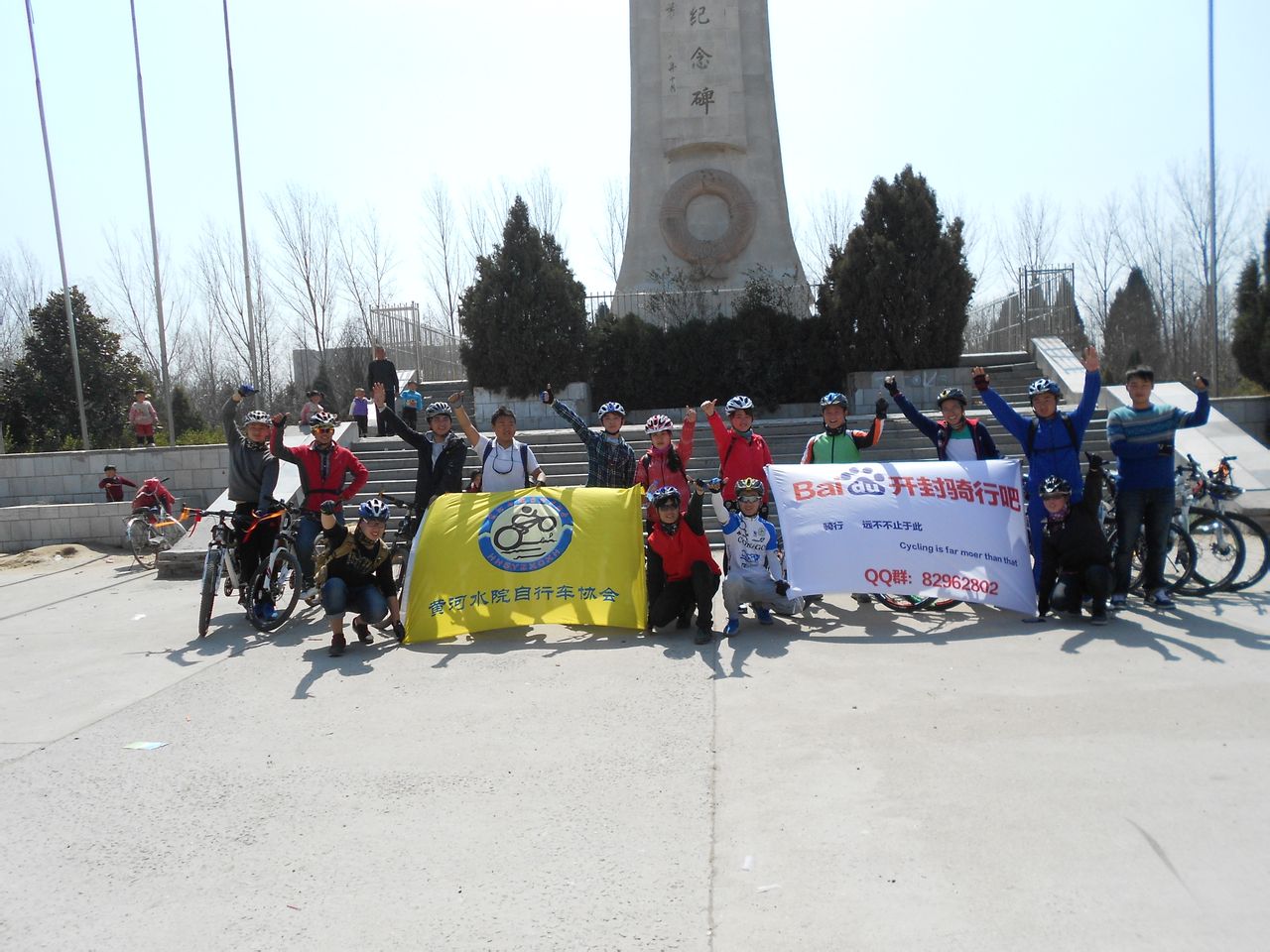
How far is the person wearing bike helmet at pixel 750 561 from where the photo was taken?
23.6ft

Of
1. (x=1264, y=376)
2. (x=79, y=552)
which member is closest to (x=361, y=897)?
(x=79, y=552)

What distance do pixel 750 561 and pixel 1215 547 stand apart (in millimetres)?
3725

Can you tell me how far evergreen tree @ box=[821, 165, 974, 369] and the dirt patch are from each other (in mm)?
13500

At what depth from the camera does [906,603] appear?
7570mm

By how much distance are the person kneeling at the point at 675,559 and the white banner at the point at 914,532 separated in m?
0.80

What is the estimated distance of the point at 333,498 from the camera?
8164 millimetres

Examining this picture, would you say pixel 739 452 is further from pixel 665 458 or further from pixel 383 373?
pixel 383 373

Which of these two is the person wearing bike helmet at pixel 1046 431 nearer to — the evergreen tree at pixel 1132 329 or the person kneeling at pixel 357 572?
the person kneeling at pixel 357 572

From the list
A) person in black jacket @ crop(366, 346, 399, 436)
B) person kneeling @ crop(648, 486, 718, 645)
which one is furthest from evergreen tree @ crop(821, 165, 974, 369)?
person kneeling @ crop(648, 486, 718, 645)

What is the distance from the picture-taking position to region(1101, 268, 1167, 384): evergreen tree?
3484 cm

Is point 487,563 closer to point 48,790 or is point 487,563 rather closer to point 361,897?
point 48,790

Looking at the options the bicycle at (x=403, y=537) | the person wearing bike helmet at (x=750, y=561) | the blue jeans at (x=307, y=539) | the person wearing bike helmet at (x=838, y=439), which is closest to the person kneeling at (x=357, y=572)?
the bicycle at (x=403, y=537)

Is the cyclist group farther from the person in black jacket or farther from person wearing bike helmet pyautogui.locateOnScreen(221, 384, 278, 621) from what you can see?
the person in black jacket

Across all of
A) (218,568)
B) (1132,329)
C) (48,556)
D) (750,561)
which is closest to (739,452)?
(750,561)
